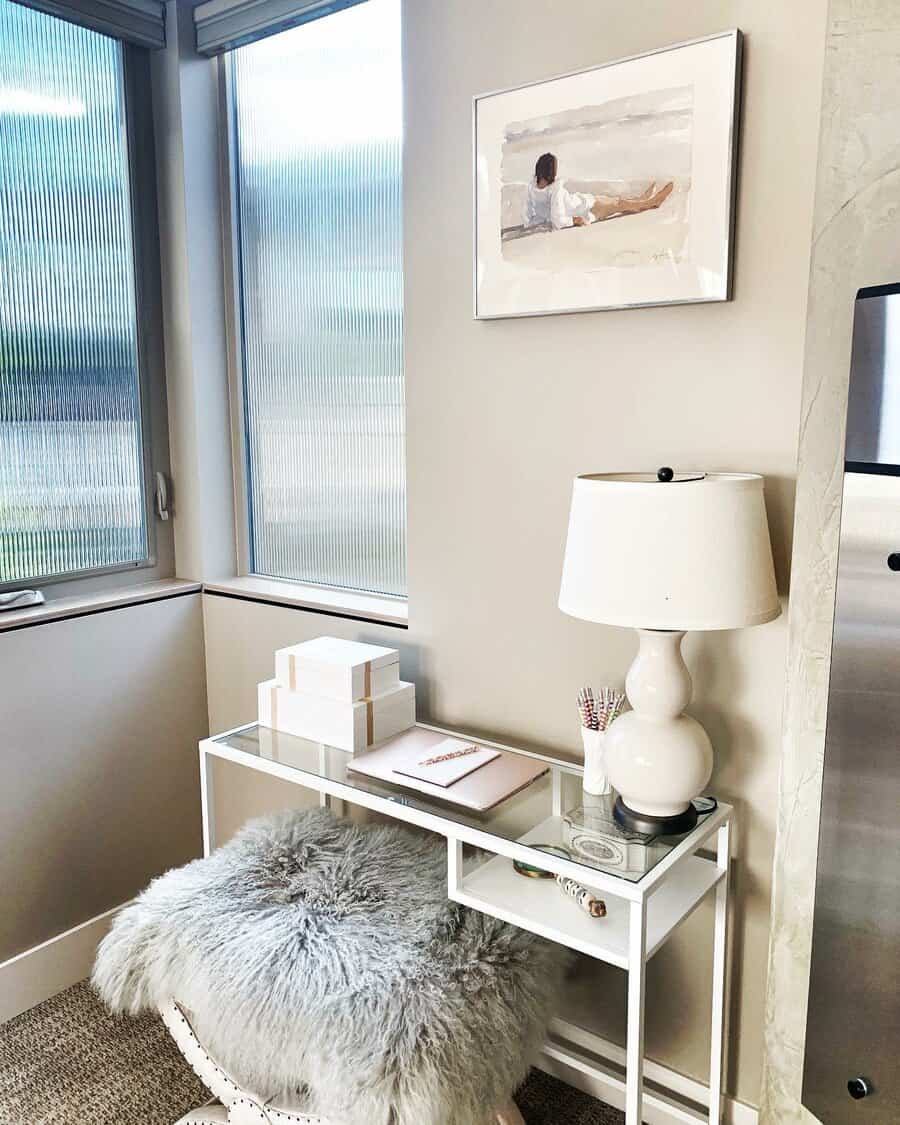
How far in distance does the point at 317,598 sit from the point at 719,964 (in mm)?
1158

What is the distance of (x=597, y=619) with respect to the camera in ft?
4.32

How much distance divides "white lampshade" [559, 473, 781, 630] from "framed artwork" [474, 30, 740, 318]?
0.40m

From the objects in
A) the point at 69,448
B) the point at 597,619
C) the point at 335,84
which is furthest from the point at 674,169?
the point at 69,448

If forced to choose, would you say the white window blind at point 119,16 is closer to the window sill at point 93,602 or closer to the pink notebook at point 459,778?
the window sill at point 93,602

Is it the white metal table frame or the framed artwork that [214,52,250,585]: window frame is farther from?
the framed artwork

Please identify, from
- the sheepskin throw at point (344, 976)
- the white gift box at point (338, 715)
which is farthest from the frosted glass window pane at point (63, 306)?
the sheepskin throw at point (344, 976)

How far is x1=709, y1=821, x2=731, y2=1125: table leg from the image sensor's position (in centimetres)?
155

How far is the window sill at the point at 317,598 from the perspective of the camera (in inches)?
80.4

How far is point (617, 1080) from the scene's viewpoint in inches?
69.4

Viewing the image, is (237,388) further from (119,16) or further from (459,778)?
(459,778)

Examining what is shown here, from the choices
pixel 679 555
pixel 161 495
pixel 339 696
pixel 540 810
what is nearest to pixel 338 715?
pixel 339 696

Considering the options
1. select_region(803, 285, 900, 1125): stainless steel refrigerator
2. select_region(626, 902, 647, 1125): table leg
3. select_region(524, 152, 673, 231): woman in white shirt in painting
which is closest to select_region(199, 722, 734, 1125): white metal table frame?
select_region(626, 902, 647, 1125): table leg

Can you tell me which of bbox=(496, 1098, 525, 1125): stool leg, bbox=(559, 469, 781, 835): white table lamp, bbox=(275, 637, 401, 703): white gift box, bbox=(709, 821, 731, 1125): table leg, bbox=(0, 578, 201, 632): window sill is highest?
bbox=(559, 469, 781, 835): white table lamp

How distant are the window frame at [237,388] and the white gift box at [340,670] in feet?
0.86
